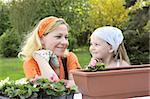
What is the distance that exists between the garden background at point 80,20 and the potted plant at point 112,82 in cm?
587

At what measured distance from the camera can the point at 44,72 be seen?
0.99m

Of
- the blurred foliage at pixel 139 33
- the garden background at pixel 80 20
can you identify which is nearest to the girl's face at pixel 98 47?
the garden background at pixel 80 20

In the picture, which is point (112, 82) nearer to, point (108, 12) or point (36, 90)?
point (36, 90)

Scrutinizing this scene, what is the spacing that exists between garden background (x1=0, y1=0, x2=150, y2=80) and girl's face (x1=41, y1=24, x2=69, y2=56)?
5596 millimetres

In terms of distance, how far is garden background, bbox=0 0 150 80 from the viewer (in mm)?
7207

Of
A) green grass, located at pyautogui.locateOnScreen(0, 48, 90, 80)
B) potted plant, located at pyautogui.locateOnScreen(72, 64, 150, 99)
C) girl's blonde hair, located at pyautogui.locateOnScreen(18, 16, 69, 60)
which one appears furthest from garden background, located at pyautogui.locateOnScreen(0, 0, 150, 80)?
potted plant, located at pyautogui.locateOnScreen(72, 64, 150, 99)

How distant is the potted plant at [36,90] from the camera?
0.70 metres

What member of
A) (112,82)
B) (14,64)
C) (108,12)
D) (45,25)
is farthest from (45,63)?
(108,12)

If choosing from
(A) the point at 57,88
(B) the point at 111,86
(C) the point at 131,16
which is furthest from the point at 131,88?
(C) the point at 131,16

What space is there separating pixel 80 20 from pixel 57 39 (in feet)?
25.3

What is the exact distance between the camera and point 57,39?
1.06 m

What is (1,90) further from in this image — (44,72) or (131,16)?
(131,16)

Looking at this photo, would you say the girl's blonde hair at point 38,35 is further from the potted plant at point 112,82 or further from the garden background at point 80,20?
the garden background at point 80,20

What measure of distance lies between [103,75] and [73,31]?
773 cm
